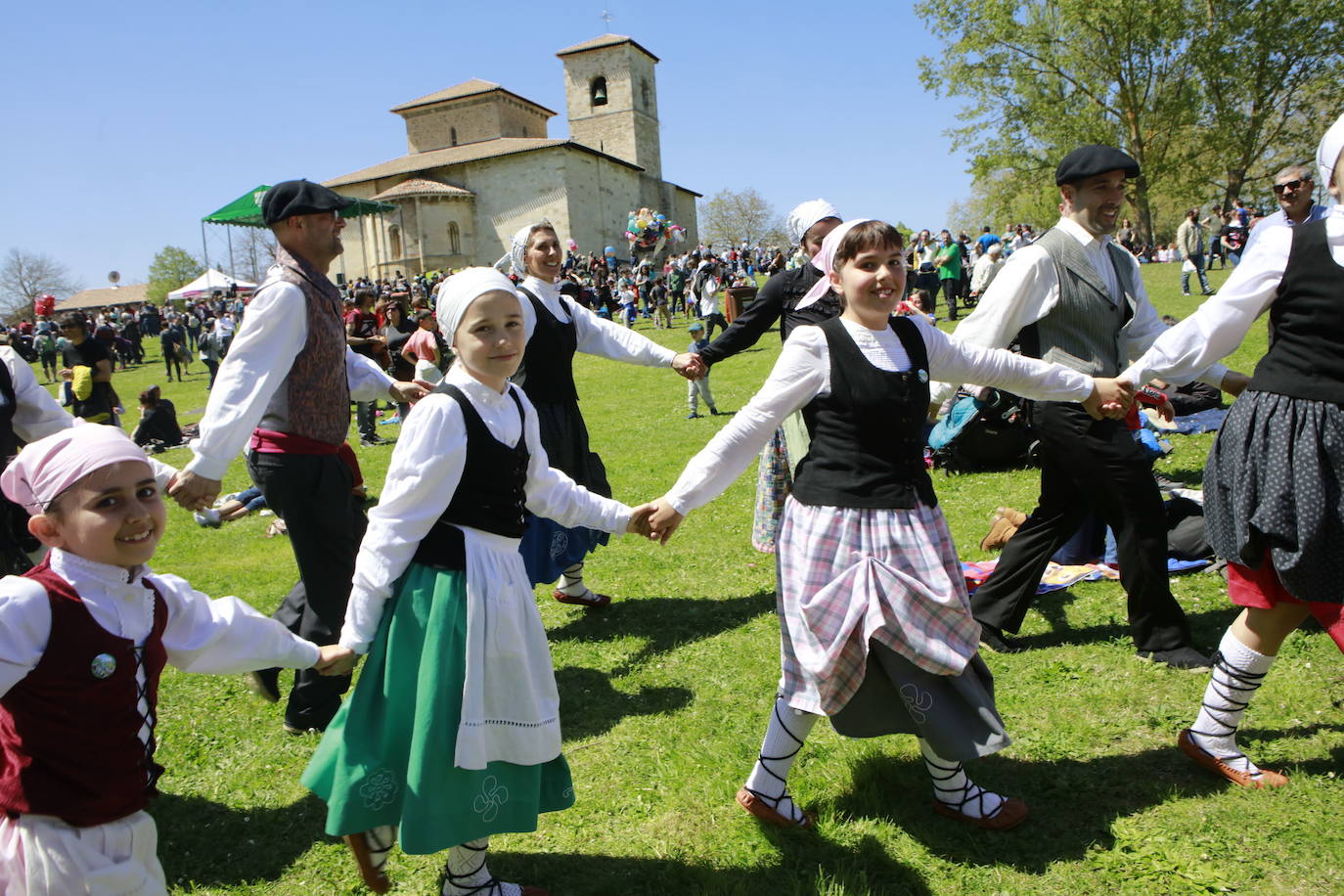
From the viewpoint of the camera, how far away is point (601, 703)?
14.0 ft

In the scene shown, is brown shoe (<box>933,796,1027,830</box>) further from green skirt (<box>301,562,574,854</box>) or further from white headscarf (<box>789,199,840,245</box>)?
white headscarf (<box>789,199,840,245</box>)

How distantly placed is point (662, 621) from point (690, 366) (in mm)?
1556

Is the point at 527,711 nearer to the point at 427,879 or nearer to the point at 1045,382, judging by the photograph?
the point at 427,879

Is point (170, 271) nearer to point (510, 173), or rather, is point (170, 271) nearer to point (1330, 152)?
point (510, 173)

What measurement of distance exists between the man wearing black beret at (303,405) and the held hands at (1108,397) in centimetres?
312

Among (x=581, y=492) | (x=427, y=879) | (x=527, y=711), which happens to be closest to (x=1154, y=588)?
(x=581, y=492)

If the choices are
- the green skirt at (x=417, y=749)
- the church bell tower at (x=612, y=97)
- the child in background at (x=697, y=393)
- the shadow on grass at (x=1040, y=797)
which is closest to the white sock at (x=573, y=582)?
the shadow on grass at (x=1040, y=797)

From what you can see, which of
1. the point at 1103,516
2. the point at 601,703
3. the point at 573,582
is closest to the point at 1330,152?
the point at 1103,516

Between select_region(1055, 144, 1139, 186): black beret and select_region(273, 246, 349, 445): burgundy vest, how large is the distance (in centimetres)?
324

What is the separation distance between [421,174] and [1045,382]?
6006cm

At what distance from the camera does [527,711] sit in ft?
8.43

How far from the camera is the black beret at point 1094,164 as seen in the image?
389cm

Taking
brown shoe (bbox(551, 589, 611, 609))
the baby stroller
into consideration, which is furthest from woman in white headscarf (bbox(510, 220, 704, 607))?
the baby stroller

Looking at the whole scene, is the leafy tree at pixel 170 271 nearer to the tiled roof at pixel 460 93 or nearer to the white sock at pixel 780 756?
the tiled roof at pixel 460 93
